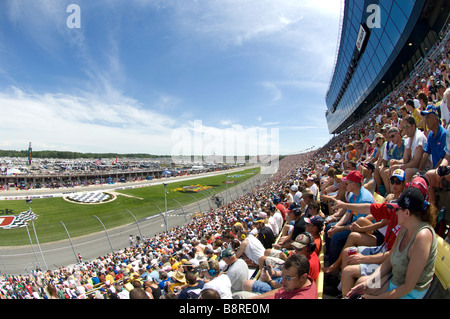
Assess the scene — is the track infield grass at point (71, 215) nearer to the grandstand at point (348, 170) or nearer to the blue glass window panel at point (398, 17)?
the grandstand at point (348, 170)

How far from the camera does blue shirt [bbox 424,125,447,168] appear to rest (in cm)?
340

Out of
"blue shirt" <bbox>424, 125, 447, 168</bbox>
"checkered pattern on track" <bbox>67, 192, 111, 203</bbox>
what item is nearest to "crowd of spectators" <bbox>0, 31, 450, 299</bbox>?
"blue shirt" <bbox>424, 125, 447, 168</bbox>

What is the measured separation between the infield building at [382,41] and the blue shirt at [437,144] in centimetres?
1554

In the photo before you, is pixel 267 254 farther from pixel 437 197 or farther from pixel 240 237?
pixel 437 197

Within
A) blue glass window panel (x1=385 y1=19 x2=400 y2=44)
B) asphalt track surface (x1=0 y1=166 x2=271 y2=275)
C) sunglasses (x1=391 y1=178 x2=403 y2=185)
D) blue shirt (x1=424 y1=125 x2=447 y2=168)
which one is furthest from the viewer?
blue glass window panel (x1=385 y1=19 x2=400 y2=44)

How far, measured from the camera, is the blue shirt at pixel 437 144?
3.40m

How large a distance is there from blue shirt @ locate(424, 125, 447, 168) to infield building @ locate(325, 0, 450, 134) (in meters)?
15.5

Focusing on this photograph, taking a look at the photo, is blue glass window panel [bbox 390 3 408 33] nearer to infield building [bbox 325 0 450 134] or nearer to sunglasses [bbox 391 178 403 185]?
infield building [bbox 325 0 450 134]

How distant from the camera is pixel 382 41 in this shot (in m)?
19.8

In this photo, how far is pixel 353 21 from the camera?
24719 millimetres

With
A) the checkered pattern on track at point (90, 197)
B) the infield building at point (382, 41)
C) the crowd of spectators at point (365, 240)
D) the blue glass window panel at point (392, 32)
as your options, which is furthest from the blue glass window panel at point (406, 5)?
the checkered pattern on track at point (90, 197)

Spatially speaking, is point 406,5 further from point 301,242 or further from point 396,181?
point 301,242
